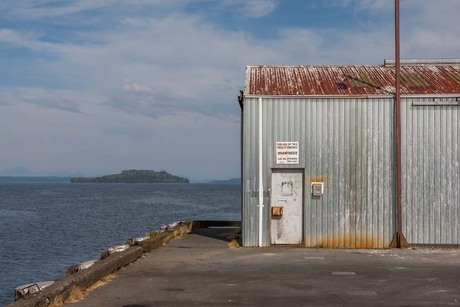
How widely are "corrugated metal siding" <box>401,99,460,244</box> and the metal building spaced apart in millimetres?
29

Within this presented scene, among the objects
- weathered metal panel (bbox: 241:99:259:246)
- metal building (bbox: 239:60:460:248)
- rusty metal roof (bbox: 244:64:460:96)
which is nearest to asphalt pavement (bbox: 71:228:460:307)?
weathered metal panel (bbox: 241:99:259:246)

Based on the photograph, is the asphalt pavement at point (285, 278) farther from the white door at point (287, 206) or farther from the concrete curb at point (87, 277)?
the white door at point (287, 206)

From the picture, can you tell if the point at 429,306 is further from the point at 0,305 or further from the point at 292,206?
the point at 0,305

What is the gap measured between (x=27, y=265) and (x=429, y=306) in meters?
22.6

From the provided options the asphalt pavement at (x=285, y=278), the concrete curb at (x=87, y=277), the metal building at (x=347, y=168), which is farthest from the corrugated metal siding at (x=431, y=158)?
the concrete curb at (x=87, y=277)

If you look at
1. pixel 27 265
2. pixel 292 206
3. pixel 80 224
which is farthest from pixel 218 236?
pixel 80 224

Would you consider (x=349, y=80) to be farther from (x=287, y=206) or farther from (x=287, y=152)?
(x=287, y=206)

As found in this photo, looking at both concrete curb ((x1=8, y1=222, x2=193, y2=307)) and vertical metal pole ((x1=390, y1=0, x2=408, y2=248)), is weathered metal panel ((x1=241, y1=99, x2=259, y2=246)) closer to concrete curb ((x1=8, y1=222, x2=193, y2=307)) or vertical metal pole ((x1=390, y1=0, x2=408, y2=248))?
concrete curb ((x1=8, y1=222, x2=193, y2=307))

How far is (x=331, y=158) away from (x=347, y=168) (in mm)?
547

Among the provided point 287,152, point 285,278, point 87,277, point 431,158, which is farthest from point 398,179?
point 87,277

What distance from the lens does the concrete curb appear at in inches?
392

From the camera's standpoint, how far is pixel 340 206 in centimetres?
1998

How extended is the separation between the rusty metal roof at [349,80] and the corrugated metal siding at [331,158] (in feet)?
1.79

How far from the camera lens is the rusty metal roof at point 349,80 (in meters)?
20.6
